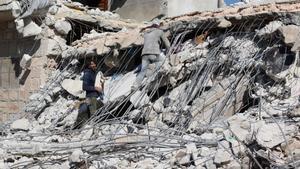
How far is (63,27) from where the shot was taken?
40.4 feet

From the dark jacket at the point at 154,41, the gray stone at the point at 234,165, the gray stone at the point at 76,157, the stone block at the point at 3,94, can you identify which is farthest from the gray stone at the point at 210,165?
the stone block at the point at 3,94

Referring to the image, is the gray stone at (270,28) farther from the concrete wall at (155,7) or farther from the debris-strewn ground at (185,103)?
the concrete wall at (155,7)

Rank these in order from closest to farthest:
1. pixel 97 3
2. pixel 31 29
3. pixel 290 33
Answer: pixel 290 33, pixel 31 29, pixel 97 3

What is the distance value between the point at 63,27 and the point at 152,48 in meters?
3.04

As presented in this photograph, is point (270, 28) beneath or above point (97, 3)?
beneath

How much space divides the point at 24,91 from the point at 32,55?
76cm

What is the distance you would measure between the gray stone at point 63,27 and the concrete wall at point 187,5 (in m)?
4.59

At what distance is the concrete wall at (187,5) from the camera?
16511 millimetres

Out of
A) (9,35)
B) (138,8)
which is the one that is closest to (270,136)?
(9,35)

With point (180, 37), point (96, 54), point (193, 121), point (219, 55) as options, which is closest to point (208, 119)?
point (193, 121)

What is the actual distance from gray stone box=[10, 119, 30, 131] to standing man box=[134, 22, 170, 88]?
2.32m

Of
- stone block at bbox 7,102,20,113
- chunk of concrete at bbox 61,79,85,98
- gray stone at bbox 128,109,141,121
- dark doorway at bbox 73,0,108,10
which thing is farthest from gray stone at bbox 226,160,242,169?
dark doorway at bbox 73,0,108,10

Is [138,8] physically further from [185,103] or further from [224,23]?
[185,103]

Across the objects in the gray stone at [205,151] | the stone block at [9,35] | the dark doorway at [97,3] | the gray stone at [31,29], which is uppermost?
the dark doorway at [97,3]
